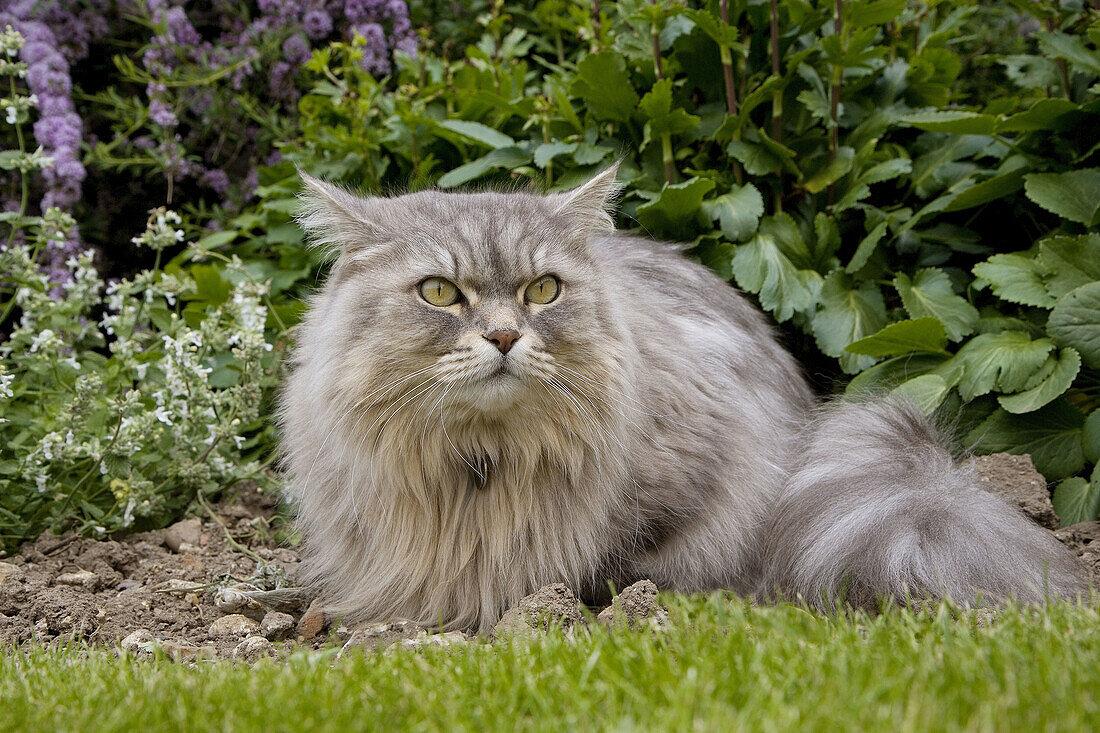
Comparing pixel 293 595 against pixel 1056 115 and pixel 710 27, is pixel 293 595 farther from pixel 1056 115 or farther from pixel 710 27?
pixel 1056 115

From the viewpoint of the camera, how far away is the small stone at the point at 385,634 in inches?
112

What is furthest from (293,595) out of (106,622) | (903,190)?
(903,190)

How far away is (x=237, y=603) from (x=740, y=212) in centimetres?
245

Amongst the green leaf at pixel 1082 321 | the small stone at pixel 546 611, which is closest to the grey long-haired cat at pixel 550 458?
the small stone at pixel 546 611

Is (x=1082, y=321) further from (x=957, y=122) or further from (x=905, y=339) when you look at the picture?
(x=957, y=122)

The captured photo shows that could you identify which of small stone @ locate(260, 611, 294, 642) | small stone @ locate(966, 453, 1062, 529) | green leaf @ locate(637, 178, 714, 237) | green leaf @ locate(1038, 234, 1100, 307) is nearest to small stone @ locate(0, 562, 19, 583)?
small stone @ locate(260, 611, 294, 642)

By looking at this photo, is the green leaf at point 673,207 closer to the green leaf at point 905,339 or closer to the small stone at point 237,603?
the green leaf at point 905,339

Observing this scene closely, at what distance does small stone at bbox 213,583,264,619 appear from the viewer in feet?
10.6

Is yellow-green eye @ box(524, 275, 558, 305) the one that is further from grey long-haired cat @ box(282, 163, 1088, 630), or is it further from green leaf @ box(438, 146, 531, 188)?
green leaf @ box(438, 146, 531, 188)

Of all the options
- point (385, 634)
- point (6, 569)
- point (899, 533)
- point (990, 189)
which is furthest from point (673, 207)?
point (6, 569)

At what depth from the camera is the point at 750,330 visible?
155 inches

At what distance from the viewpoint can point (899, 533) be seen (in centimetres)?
285

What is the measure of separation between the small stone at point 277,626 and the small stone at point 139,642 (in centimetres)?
A: 33

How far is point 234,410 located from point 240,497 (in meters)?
0.51
